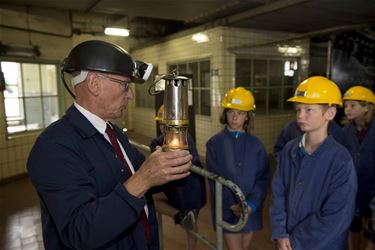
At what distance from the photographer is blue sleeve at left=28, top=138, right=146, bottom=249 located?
2.64ft

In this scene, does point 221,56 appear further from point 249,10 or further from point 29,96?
point 29,96

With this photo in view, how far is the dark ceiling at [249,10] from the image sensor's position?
4.14 meters

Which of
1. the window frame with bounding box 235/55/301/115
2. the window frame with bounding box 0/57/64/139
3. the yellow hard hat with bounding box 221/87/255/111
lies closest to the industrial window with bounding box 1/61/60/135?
the window frame with bounding box 0/57/64/139

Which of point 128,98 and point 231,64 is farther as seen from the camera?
point 231,64

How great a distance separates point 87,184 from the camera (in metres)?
0.90

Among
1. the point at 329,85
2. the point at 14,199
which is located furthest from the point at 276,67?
the point at 14,199

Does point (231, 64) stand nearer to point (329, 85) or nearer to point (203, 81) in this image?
point (203, 81)

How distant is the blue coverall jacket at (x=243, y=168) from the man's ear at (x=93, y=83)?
1.29m

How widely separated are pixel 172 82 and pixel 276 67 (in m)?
5.82

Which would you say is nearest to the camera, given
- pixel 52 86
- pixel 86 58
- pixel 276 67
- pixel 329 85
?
pixel 86 58

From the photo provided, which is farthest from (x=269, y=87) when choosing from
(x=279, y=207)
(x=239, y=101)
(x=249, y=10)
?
(x=279, y=207)

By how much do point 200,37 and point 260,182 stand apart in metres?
4.52

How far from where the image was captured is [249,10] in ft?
15.2

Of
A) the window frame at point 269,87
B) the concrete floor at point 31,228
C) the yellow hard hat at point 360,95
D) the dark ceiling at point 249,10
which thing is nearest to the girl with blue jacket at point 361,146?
the yellow hard hat at point 360,95
